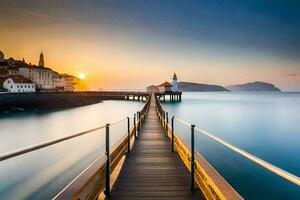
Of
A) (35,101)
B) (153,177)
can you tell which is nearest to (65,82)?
(35,101)

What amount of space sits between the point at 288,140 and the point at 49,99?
47.3 meters

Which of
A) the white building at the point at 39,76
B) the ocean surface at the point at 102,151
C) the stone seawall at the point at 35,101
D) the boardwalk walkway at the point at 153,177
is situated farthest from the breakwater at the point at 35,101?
the boardwalk walkway at the point at 153,177

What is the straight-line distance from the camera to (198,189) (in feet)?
13.7

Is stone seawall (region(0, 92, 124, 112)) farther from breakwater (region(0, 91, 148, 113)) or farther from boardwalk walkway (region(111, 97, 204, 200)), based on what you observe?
boardwalk walkway (region(111, 97, 204, 200))

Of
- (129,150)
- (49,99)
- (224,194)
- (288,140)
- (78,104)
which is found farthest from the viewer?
(78,104)

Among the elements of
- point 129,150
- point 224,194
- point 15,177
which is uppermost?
point 224,194

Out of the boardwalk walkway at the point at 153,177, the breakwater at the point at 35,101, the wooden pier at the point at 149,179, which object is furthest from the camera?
the breakwater at the point at 35,101

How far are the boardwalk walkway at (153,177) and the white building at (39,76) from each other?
83140 millimetres

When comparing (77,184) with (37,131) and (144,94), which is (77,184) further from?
(144,94)

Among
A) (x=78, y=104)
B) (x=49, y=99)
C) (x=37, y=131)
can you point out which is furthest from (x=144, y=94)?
(x=37, y=131)

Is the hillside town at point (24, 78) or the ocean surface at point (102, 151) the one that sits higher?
the hillside town at point (24, 78)

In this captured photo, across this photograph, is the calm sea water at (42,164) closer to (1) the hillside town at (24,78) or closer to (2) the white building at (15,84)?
(2) the white building at (15,84)

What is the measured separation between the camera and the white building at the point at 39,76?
7881 cm

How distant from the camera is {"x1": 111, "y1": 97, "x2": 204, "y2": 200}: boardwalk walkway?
4.04 m
